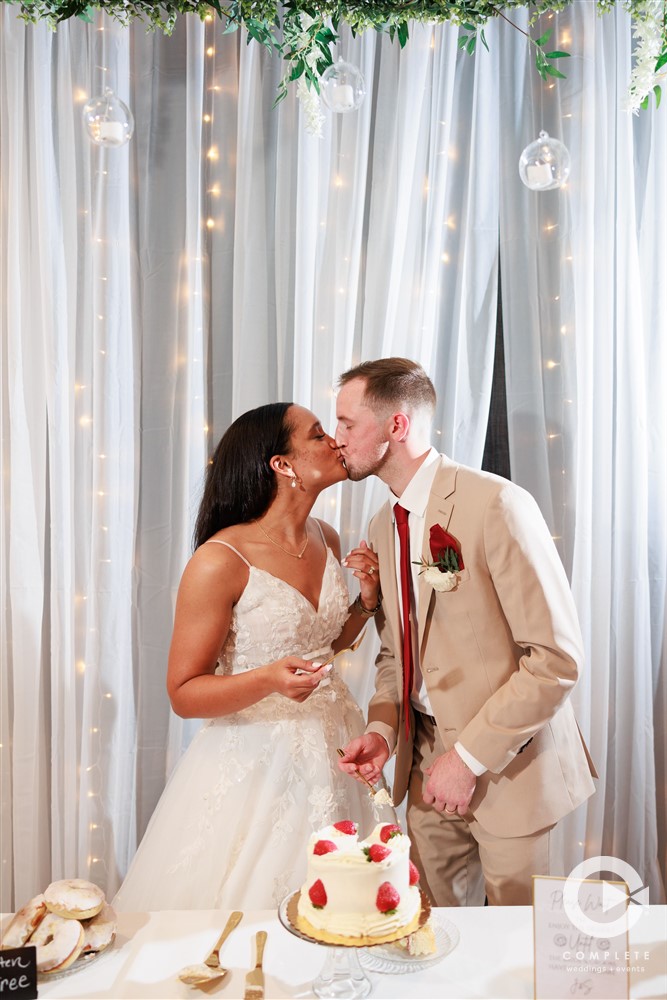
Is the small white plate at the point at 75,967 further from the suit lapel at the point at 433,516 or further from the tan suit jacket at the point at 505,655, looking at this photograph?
the suit lapel at the point at 433,516

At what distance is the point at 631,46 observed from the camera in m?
2.80

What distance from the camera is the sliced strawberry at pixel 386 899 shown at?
1247mm

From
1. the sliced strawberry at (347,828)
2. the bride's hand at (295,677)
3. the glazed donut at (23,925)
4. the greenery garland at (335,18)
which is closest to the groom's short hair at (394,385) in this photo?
the bride's hand at (295,677)

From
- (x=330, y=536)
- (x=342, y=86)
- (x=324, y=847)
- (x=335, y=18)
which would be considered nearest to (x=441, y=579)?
(x=330, y=536)

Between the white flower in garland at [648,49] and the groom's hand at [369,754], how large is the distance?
194cm

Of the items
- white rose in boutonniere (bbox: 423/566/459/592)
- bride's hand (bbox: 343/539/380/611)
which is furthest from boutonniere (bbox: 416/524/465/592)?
bride's hand (bbox: 343/539/380/611)

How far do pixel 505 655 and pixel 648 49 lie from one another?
179cm

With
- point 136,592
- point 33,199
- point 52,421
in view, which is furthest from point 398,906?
point 33,199

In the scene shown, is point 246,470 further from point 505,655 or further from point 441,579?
point 505,655

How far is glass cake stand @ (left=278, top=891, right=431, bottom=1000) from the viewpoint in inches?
50.0

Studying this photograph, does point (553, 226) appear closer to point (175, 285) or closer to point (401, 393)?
point (401, 393)

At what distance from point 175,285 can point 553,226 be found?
1322 mm

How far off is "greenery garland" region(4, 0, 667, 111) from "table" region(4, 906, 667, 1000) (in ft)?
7.05

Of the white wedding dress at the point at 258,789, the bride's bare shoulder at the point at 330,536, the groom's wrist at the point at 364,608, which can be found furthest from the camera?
the bride's bare shoulder at the point at 330,536
